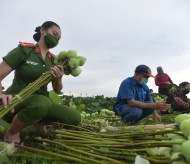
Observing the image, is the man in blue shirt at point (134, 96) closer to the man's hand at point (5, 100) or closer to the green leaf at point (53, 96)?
the green leaf at point (53, 96)

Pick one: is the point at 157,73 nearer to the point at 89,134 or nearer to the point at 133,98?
the point at 133,98

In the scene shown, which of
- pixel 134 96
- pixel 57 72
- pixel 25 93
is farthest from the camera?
pixel 134 96

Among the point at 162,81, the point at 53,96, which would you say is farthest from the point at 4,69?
the point at 162,81

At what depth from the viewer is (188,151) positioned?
4.46 ft

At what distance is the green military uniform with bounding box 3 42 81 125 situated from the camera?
9.74ft

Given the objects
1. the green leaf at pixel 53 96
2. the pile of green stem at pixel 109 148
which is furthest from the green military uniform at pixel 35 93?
the pile of green stem at pixel 109 148

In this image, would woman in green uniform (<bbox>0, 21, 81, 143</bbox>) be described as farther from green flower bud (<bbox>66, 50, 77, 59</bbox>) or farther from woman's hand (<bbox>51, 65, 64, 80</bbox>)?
green flower bud (<bbox>66, 50, 77, 59</bbox>)

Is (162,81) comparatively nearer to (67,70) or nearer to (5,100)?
(67,70)

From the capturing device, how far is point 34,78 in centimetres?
325

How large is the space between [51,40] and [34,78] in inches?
16.3

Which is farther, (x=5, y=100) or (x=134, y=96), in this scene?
(x=134, y=96)

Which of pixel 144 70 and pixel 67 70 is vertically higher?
pixel 144 70

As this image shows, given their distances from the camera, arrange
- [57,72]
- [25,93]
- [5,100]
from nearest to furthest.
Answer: [5,100] < [25,93] < [57,72]

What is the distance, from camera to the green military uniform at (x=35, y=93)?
117 inches
